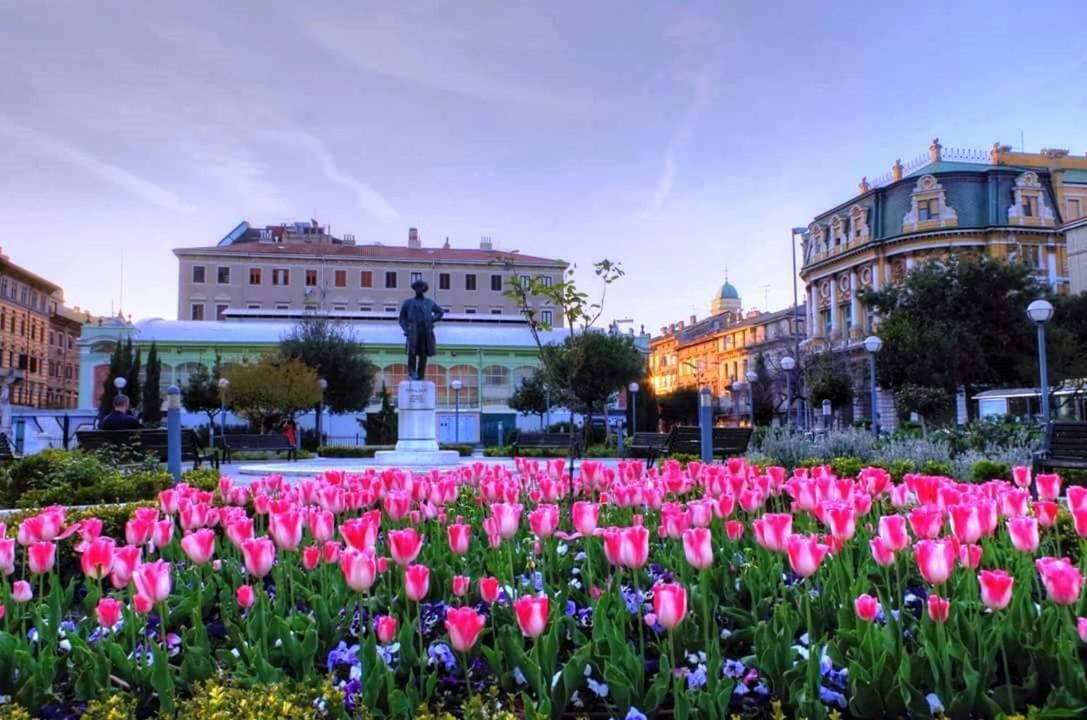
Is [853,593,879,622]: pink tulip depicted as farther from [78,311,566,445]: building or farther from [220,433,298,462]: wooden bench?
[78,311,566,445]: building

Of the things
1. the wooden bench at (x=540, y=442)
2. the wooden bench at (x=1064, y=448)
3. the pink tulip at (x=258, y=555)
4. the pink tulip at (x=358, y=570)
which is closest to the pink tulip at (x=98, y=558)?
the pink tulip at (x=258, y=555)

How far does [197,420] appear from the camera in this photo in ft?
136

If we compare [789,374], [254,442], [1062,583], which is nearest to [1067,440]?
[1062,583]

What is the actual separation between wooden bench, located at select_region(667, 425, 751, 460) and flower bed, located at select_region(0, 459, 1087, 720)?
9.91 m

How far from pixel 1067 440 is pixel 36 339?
7514 centimetres

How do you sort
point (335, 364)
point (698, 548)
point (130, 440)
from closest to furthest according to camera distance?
point (698, 548) → point (130, 440) → point (335, 364)

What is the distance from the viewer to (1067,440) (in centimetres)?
899

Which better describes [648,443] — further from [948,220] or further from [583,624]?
[948,220]

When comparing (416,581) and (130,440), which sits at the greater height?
(130,440)

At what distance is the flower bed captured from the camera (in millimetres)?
2090

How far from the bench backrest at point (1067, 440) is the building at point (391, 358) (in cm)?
3367

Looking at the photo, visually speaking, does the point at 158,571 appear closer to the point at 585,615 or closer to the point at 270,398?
the point at 585,615

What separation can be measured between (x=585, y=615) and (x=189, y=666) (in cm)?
133

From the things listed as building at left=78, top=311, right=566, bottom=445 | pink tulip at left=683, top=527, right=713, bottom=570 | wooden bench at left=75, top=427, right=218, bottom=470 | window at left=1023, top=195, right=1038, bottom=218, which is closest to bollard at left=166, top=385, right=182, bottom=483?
wooden bench at left=75, top=427, right=218, bottom=470
